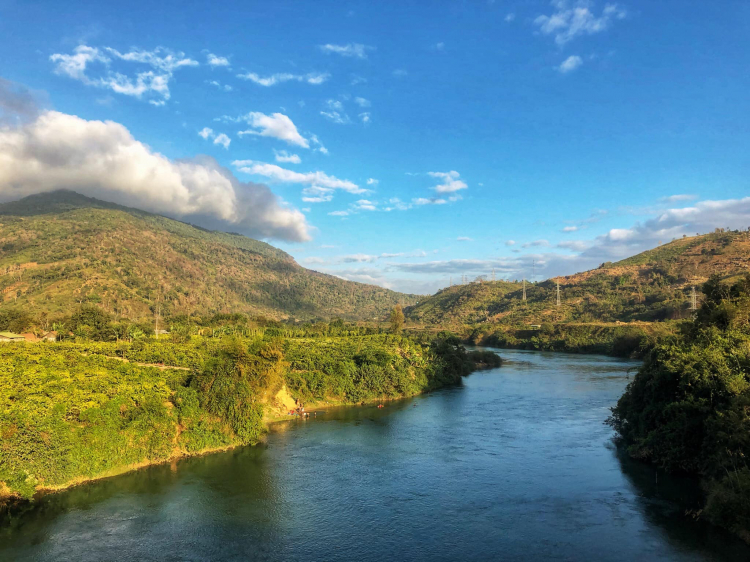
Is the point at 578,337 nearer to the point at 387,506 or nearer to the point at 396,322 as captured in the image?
the point at 396,322

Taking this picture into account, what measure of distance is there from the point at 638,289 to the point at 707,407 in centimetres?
14507

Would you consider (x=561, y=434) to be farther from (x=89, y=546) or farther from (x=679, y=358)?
(x=89, y=546)

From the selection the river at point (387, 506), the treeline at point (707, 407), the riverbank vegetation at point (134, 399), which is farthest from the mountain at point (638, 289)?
the riverbank vegetation at point (134, 399)

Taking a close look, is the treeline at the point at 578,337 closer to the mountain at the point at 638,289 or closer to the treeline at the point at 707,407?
the mountain at the point at 638,289

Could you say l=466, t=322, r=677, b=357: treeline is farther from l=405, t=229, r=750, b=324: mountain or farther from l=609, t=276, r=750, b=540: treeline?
l=609, t=276, r=750, b=540: treeline

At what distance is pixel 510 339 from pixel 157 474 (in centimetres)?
11518

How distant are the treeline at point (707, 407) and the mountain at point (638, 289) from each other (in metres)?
91.3

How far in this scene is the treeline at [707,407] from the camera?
22.4 metres

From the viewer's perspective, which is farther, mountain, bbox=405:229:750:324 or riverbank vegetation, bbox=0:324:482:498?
mountain, bbox=405:229:750:324

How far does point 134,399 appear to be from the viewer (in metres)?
30.9

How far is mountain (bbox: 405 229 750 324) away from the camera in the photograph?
130750mm

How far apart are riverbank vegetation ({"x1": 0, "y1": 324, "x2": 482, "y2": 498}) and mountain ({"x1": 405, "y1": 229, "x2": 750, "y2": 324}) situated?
358ft

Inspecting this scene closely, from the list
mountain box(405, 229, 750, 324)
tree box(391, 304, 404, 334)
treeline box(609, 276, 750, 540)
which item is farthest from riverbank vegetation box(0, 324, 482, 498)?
mountain box(405, 229, 750, 324)

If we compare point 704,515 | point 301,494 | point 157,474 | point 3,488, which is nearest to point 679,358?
point 704,515
